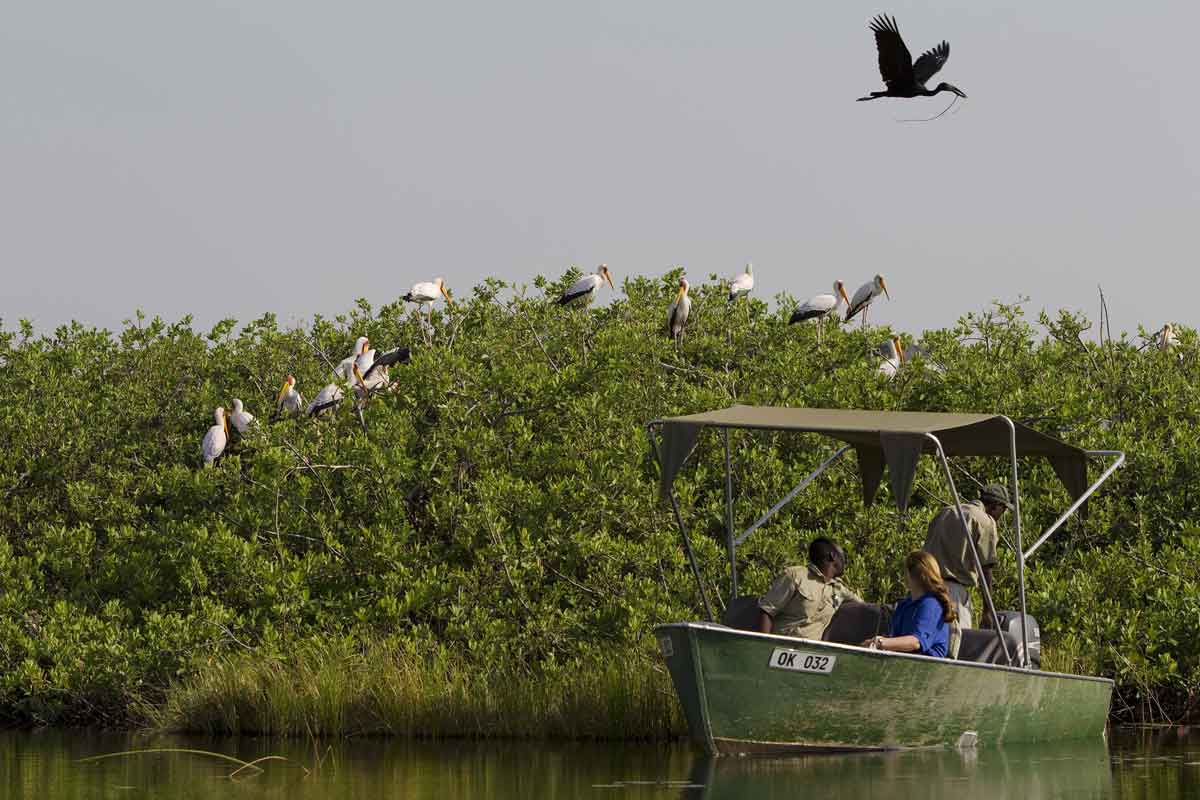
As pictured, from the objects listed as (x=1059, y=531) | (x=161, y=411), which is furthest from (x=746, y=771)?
(x=161, y=411)

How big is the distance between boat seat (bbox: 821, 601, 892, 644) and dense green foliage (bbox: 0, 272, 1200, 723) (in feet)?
7.67

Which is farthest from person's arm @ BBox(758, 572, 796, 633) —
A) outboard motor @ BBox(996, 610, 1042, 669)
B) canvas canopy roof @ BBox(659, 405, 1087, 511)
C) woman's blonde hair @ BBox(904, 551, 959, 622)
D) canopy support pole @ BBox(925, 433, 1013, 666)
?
outboard motor @ BBox(996, 610, 1042, 669)

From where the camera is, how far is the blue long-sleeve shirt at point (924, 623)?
36.0ft

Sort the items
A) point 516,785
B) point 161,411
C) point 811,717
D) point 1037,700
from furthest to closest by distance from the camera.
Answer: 1. point 161,411
2. point 1037,700
3. point 811,717
4. point 516,785

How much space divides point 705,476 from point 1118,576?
346 centimetres

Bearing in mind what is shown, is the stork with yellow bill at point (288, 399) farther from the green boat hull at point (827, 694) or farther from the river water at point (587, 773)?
the green boat hull at point (827, 694)

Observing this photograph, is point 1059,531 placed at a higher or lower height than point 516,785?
higher

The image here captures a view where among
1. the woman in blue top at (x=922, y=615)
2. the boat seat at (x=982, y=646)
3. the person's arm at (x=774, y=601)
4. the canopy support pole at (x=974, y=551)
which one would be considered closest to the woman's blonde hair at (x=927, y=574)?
the woman in blue top at (x=922, y=615)

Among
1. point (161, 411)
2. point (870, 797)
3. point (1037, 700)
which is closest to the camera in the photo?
point (870, 797)

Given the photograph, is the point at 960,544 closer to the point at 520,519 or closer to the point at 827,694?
the point at 827,694

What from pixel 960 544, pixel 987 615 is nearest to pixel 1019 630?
pixel 987 615

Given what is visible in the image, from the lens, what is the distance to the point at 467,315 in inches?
784

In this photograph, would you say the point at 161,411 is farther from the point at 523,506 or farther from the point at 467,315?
the point at 523,506

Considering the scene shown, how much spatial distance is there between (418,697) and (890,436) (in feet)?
15.7
